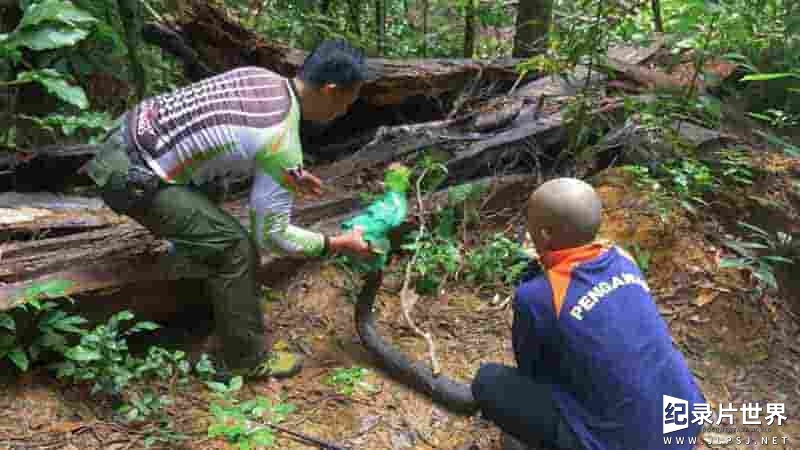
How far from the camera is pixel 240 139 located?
2.73m

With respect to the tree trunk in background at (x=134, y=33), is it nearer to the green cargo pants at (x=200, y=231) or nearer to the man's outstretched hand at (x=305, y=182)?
the green cargo pants at (x=200, y=231)

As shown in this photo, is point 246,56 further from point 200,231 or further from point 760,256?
point 760,256

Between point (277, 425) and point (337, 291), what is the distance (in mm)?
1013

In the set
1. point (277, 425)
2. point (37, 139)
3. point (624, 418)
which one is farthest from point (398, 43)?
point (624, 418)

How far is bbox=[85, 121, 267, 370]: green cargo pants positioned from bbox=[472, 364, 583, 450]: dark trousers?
1.11m

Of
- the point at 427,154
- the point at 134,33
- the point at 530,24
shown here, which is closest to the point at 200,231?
the point at 427,154

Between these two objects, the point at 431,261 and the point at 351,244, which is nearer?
the point at 351,244

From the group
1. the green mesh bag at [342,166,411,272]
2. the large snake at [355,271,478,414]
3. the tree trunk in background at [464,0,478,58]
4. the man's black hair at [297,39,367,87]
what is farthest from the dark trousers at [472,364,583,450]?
the tree trunk in background at [464,0,478,58]

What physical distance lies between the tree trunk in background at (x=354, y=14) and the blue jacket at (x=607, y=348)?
209 inches

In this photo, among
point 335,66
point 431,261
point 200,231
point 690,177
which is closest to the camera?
point 335,66

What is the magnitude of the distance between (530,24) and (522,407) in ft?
13.5

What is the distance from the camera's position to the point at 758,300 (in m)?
3.64

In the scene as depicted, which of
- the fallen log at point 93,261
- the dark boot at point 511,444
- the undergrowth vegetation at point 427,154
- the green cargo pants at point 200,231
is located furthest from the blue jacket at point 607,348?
the fallen log at point 93,261

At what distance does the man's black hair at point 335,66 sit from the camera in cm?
271
